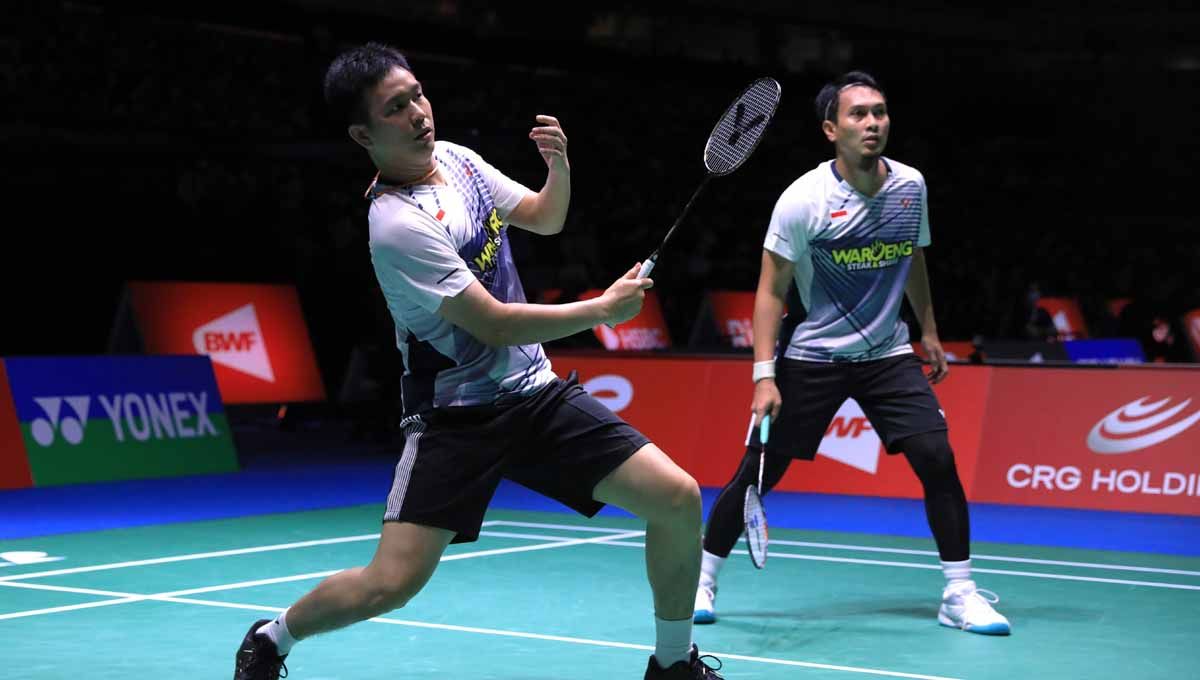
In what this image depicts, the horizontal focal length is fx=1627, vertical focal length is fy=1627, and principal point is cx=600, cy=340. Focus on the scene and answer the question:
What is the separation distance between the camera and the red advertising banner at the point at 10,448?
386 inches

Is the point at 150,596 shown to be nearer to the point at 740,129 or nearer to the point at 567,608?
the point at 567,608

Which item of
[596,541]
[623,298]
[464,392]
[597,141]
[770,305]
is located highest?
[597,141]

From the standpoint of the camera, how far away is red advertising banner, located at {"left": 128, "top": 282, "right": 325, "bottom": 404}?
14.0 metres

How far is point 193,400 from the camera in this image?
10.9 m

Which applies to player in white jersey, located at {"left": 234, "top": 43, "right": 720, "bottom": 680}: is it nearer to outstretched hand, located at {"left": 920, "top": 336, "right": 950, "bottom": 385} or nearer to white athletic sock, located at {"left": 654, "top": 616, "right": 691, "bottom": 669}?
white athletic sock, located at {"left": 654, "top": 616, "right": 691, "bottom": 669}

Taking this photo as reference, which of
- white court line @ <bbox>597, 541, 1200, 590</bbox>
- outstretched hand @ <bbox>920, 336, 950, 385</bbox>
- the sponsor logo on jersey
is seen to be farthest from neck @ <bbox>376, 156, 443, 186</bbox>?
white court line @ <bbox>597, 541, 1200, 590</bbox>

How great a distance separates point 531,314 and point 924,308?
2488 millimetres

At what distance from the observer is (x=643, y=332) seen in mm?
18828

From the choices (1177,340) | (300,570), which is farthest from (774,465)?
(1177,340)

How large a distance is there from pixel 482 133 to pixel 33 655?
27.4 feet

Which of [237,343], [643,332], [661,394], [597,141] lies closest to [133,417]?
[661,394]

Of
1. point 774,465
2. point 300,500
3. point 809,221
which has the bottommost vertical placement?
point 300,500

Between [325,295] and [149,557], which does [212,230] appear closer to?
[325,295]

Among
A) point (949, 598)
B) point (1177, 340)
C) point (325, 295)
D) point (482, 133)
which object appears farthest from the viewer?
point (1177, 340)
